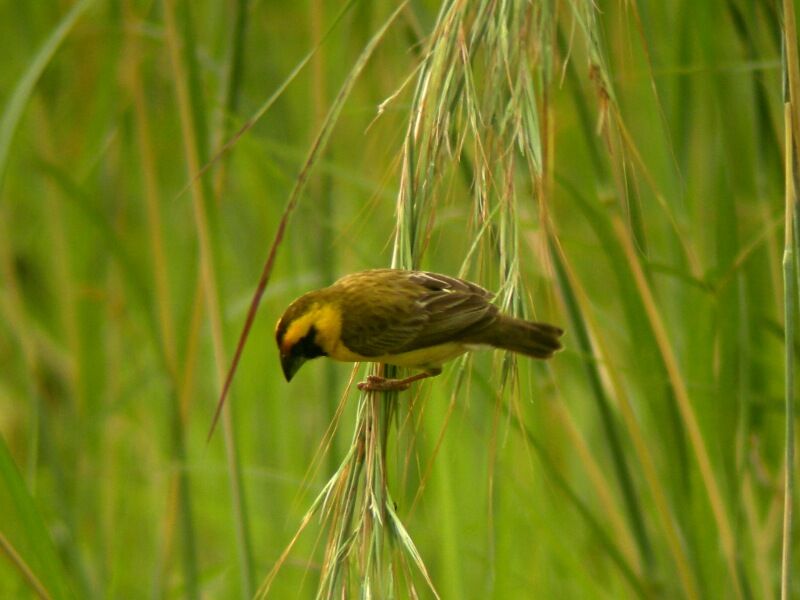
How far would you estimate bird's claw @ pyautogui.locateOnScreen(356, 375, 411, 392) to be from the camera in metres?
1.96

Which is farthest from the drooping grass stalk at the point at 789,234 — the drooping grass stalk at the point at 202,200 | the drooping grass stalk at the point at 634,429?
the drooping grass stalk at the point at 202,200

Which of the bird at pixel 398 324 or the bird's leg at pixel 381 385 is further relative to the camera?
the bird at pixel 398 324

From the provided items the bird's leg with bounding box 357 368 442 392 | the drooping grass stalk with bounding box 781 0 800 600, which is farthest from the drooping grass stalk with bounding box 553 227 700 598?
the drooping grass stalk with bounding box 781 0 800 600

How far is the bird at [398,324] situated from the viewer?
2320mm

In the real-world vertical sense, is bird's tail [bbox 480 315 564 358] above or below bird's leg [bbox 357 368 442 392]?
above

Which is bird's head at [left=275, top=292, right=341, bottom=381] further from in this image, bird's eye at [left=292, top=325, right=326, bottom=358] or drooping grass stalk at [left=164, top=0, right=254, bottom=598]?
drooping grass stalk at [left=164, top=0, right=254, bottom=598]

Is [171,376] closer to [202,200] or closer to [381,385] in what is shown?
[202,200]

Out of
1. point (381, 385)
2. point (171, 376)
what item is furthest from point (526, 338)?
point (171, 376)

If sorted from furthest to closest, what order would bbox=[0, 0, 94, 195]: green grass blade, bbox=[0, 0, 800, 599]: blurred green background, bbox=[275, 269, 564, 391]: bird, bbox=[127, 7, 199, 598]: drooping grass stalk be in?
1. bbox=[127, 7, 199, 598]: drooping grass stalk
2. bbox=[275, 269, 564, 391]: bird
3. bbox=[0, 0, 94, 195]: green grass blade
4. bbox=[0, 0, 800, 599]: blurred green background

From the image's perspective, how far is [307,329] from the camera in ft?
8.45

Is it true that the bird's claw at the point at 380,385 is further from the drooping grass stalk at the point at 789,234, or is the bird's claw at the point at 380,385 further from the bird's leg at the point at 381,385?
the drooping grass stalk at the point at 789,234

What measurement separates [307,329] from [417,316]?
0.27 m

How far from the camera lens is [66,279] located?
3.78 m

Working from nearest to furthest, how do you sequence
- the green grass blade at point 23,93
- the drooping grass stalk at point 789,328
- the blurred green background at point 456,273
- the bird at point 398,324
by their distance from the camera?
the drooping grass stalk at point 789,328 < the blurred green background at point 456,273 < the green grass blade at point 23,93 < the bird at point 398,324
